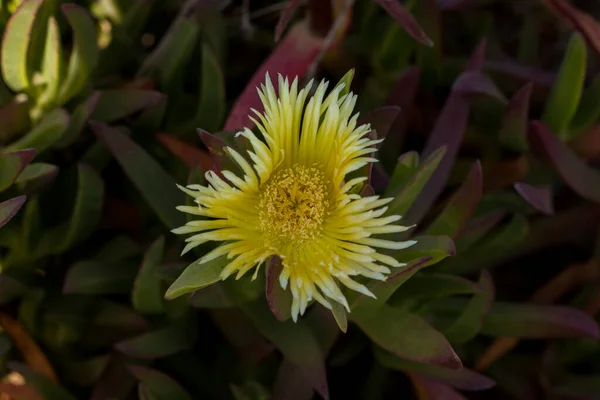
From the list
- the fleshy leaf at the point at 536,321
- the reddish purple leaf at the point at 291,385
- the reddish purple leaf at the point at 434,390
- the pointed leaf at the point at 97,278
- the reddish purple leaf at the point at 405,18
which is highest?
the reddish purple leaf at the point at 405,18

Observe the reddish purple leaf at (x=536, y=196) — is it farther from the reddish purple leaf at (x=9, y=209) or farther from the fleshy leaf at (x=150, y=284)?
the reddish purple leaf at (x=9, y=209)

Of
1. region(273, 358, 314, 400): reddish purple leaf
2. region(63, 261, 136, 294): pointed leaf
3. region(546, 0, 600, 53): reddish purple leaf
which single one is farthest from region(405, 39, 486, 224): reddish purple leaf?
region(63, 261, 136, 294): pointed leaf

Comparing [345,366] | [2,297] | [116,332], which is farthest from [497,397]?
[2,297]

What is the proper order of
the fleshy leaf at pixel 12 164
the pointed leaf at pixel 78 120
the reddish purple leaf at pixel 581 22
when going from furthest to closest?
the reddish purple leaf at pixel 581 22 < the pointed leaf at pixel 78 120 < the fleshy leaf at pixel 12 164

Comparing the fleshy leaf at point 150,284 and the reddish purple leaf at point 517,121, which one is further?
the reddish purple leaf at point 517,121

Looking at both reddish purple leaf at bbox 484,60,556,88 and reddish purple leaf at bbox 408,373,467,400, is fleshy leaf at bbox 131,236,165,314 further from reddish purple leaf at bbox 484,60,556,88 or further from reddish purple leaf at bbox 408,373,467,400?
reddish purple leaf at bbox 484,60,556,88

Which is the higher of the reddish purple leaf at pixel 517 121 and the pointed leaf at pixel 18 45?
the pointed leaf at pixel 18 45

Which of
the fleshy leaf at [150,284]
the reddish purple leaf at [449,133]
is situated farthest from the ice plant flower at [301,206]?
the reddish purple leaf at [449,133]
